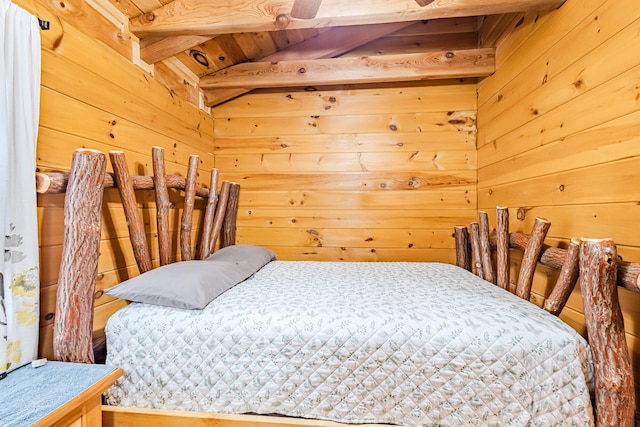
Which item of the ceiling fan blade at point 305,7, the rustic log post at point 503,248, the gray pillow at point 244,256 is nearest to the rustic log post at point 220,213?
the gray pillow at point 244,256

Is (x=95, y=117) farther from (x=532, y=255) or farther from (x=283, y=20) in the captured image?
(x=532, y=255)

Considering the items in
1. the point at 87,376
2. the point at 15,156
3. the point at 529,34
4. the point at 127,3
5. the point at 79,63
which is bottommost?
the point at 87,376

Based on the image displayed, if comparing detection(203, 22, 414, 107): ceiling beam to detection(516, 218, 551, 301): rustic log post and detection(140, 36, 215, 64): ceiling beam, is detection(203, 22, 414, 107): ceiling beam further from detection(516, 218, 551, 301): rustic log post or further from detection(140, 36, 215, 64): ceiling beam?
detection(516, 218, 551, 301): rustic log post

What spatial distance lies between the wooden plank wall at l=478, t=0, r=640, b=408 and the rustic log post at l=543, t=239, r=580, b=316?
0.62 feet

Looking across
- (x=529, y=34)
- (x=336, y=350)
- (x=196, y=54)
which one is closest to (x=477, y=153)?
(x=529, y=34)

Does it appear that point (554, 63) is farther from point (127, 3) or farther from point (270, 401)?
point (127, 3)

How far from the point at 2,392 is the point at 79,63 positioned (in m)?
1.38

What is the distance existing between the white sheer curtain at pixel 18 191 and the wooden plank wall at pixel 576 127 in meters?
2.26

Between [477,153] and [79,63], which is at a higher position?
[79,63]

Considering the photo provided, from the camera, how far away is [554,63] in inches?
63.0

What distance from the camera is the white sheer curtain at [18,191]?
1.04m

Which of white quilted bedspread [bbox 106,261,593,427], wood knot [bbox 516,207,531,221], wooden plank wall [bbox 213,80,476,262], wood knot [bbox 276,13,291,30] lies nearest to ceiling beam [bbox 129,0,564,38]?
wood knot [bbox 276,13,291,30]

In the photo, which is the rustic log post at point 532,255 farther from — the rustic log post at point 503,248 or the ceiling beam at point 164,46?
the ceiling beam at point 164,46

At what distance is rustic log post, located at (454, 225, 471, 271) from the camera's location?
227 cm
